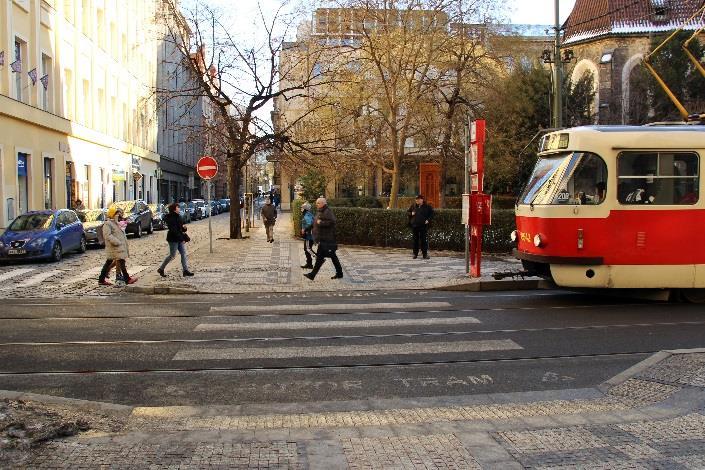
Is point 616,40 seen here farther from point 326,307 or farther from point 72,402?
point 72,402

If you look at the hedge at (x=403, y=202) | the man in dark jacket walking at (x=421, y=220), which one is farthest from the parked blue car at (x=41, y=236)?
→ the hedge at (x=403, y=202)

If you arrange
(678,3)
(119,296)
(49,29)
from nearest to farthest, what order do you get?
(119,296)
(49,29)
(678,3)

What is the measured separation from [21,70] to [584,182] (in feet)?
81.9

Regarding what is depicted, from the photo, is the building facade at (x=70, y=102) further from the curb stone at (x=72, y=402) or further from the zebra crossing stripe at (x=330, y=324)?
the curb stone at (x=72, y=402)

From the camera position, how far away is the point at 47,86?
32.0m

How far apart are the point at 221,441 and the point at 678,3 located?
169 ft

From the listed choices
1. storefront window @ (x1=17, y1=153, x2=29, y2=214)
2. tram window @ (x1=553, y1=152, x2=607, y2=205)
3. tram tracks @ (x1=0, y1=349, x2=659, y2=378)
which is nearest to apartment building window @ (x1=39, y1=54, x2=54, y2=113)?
storefront window @ (x1=17, y1=153, x2=29, y2=214)

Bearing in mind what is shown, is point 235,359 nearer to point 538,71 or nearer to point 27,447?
point 27,447

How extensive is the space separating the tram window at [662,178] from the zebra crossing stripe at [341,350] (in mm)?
4324

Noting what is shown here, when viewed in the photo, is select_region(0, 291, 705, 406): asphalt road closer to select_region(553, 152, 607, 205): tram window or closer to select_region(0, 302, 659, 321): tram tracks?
select_region(0, 302, 659, 321): tram tracks

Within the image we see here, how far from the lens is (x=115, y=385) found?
687cm

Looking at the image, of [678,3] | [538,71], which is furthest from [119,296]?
[678,3]

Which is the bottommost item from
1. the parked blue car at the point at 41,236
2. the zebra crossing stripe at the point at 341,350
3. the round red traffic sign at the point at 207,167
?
the zebra crossing stripe at the point at 341,350

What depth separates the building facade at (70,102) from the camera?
90.5 ft
